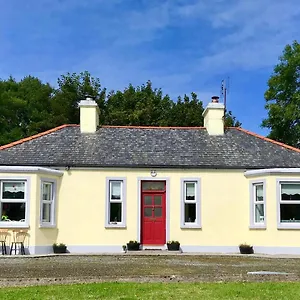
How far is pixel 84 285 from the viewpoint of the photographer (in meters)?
11.2

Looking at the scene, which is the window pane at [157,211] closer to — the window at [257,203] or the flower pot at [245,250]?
→ the flower pot at [245,250]

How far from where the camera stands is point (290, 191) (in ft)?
68.6

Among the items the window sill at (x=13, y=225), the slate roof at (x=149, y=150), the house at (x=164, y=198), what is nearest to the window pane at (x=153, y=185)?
the house at (x=164, y=198)

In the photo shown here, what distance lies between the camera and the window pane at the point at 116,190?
21.6 meters

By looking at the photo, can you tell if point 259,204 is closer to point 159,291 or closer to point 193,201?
point 193,201

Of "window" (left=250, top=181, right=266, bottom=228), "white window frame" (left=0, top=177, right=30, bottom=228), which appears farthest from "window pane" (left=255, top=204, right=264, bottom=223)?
"white window frame" (left=0, top=177, right=30, bottom=228)

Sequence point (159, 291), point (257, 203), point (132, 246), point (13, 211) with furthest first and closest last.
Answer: point (257, 203), point (132, 246), point (13, 211), point (159, 291)

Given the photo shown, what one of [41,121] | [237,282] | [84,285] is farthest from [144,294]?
[41,121]

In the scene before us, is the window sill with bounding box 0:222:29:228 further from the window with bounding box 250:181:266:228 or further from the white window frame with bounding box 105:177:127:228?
the window with bounding box 250:181:266:228

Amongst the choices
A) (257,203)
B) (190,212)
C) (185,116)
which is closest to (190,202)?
(190,212)

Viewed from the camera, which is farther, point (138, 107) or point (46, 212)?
point (138, 107)

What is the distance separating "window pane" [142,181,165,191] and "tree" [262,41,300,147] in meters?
13.1

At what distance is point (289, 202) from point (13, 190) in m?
10.7

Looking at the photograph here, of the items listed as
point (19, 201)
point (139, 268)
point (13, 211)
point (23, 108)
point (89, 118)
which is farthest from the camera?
point (23, 108)
